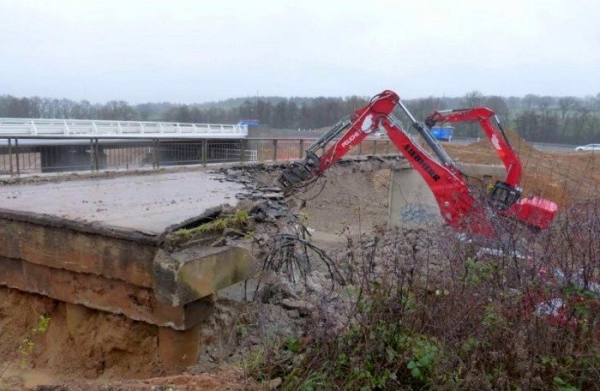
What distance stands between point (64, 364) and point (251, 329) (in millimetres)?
2385

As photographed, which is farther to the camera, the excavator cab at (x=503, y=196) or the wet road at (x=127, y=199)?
the excavator cab at (x=503, y=196)

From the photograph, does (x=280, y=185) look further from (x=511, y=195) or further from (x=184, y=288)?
→ (x=184, y=288)

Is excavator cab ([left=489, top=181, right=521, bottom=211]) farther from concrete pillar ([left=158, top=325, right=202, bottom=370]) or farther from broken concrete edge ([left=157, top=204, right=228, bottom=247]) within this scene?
concrete pillar ([left=158, top=325, right=202, bottom=370])

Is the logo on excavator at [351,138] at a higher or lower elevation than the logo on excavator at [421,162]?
higher

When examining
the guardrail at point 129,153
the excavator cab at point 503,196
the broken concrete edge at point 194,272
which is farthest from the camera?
the guardrail at point 129,153

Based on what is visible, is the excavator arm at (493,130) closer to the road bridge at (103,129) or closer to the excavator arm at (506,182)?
the excavator arm at (506,182)

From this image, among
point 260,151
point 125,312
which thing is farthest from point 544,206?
point 260,151

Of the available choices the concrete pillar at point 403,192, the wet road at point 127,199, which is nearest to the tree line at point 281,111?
the concrete pillar at point 403,192

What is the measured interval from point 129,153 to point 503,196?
9.94 meters

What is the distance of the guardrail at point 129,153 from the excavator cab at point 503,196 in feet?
23.5

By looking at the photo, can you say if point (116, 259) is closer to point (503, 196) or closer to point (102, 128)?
point (503, 196)

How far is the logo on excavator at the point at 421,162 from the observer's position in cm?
1246

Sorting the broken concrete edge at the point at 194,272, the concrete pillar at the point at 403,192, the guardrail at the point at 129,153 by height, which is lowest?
the concrete pillar at the point at 403,192

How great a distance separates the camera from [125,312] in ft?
19.3
